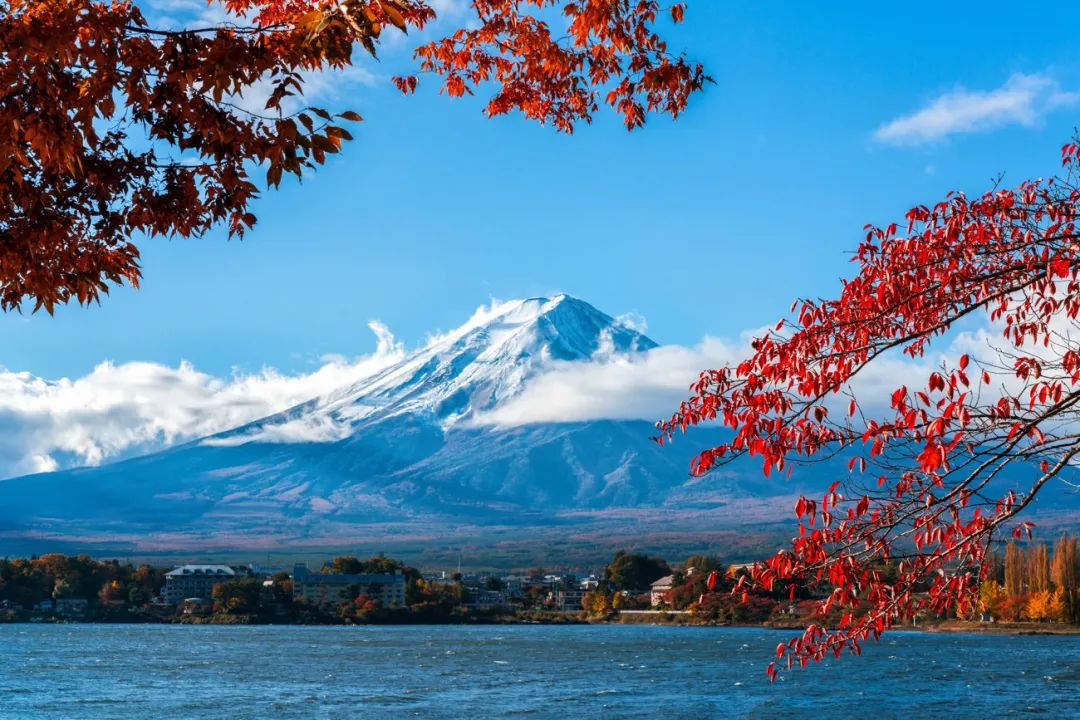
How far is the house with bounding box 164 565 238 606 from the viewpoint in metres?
143

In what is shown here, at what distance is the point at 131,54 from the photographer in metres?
5.65

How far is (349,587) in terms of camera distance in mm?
132875

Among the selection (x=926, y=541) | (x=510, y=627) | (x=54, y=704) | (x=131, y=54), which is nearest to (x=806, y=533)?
(x=926, y=541)

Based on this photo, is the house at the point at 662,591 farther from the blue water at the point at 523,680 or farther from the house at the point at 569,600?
the blue water at the point at 523,680

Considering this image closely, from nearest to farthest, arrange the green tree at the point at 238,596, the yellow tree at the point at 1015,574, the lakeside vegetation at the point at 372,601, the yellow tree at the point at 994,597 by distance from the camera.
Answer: the yellow tree at the point at 1015,574 → the yellow tree at the point at 994,597 → the lakeside vegetation at the point at 372,601 → the green tree at the point at 238,596

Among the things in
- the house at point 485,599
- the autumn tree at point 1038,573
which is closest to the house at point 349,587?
the house at point 485,599

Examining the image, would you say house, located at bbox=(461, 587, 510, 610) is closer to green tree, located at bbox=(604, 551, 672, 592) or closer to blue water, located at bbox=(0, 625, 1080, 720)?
green tree, located at bbox=(604, 551, 672, 592)

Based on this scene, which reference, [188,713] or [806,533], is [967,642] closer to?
[188,713]

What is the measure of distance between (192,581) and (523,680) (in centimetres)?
10406

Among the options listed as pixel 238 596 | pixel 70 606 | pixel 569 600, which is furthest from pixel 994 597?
pixel 70 606

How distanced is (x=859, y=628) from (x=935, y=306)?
6.34 ft

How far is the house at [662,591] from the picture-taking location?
431ft

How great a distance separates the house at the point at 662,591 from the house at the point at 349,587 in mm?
27853

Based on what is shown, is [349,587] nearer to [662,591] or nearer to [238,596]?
[238,596]
